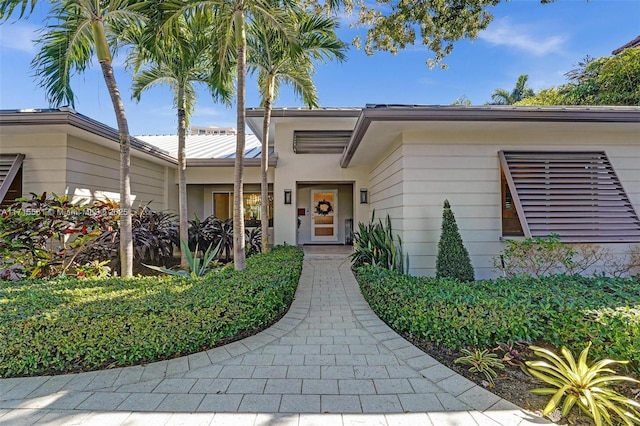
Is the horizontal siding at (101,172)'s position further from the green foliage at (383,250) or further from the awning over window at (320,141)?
the green foliage at (383,250)

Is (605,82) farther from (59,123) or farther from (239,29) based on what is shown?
(59,123)

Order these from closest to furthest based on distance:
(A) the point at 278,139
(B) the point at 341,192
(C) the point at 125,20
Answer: (C) the point at 125,20 → (A) the point at 278,139 → (B) the point at 341,192

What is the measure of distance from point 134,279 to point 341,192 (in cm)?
899

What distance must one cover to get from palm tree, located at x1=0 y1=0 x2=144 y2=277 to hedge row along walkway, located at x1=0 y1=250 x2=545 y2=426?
2474 millimetres

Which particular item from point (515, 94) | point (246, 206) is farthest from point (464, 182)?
point (515, 94)

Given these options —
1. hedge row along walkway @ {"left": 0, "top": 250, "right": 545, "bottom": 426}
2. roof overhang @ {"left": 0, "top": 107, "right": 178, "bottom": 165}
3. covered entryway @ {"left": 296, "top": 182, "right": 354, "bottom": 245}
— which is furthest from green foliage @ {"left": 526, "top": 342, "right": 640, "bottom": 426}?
covered entryway @ {"left": 296, "top": 182, "right": 354, "bottom": 245}

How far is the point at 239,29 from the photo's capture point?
15.5 ft

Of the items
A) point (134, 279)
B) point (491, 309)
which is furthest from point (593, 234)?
point (134, 279)

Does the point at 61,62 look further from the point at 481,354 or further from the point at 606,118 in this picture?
the point at 606,118

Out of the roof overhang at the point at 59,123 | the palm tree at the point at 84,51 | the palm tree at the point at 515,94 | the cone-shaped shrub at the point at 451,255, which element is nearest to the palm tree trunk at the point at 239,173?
the palm tree at the point at 84,51

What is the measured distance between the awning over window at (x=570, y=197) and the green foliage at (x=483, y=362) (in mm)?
3187

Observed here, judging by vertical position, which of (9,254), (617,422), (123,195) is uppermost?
(123,195)

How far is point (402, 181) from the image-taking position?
5.64 metres

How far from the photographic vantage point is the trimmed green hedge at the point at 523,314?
8.67 feet
